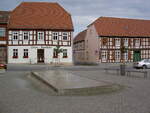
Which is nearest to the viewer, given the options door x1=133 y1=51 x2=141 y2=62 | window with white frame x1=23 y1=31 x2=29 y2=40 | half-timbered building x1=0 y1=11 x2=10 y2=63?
half-timbered building x1=0 y1=11 x2=10 y2=63

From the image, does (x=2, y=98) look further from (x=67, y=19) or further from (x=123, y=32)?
(x=123, y=32)

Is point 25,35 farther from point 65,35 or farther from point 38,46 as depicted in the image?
point 65,35

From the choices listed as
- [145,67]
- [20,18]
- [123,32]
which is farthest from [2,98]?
[123,32]

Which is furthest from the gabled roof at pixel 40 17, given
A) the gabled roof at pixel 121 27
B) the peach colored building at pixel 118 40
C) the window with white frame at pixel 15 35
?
the peach colored building at pixel 118 40

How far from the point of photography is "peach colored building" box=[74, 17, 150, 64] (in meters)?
40.8

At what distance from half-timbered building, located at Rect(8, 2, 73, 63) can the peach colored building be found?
5885 millimetres

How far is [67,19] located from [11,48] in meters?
11.1

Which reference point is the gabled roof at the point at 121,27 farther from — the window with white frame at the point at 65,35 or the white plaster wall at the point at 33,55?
the white plaster wall at the point at 33,55

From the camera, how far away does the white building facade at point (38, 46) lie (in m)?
37.4

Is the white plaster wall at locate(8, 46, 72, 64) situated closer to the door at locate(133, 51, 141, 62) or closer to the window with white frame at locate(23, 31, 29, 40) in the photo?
the window with white frame at locate(23, 31, 29, 40)

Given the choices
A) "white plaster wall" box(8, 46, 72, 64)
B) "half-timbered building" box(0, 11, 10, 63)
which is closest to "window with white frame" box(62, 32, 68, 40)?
"white plaster wall" box(8, 46, 72, 64)

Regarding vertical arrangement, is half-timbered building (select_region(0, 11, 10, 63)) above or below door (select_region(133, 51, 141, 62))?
above

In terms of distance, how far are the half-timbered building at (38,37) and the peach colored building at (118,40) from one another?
5885 mm

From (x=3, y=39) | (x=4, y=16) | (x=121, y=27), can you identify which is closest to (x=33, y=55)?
(x=3, y=39)
